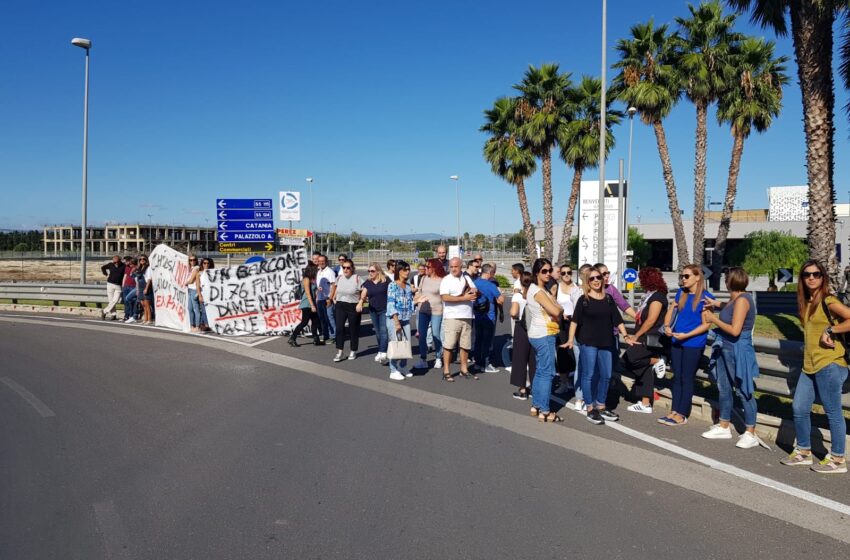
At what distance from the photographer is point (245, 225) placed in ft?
67.7

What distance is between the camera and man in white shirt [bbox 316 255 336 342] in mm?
13078

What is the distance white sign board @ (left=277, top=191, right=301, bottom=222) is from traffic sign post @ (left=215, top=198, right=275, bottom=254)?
164cm

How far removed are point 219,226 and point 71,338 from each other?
7130mm

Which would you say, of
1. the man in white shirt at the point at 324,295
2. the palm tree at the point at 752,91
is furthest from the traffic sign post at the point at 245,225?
the palm tree at the point at 752,91

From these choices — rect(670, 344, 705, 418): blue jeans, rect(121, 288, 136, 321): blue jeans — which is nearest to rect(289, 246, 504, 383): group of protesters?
rect(670, 344, 705, 418): blue jeans

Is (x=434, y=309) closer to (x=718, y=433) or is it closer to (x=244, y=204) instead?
(x=718, y=433)

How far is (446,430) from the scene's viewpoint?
6.66 meters

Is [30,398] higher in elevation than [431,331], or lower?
lower

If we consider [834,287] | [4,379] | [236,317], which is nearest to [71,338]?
[236,317]

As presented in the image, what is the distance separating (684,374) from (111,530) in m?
5.54

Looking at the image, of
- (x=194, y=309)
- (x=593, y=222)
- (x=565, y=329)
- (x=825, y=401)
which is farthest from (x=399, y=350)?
(x=593, y=222)

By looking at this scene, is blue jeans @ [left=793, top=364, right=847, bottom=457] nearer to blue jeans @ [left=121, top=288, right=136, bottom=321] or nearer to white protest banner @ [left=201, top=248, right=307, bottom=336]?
white protest banner @ [left=201, top=248, right=307, bottom=336]

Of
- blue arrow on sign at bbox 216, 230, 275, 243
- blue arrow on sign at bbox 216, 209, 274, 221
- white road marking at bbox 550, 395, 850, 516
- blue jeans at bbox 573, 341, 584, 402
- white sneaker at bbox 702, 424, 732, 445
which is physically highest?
blue arrow on sign at bbox 216, 209, 274, 221

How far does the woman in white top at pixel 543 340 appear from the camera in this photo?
697 centimetres
